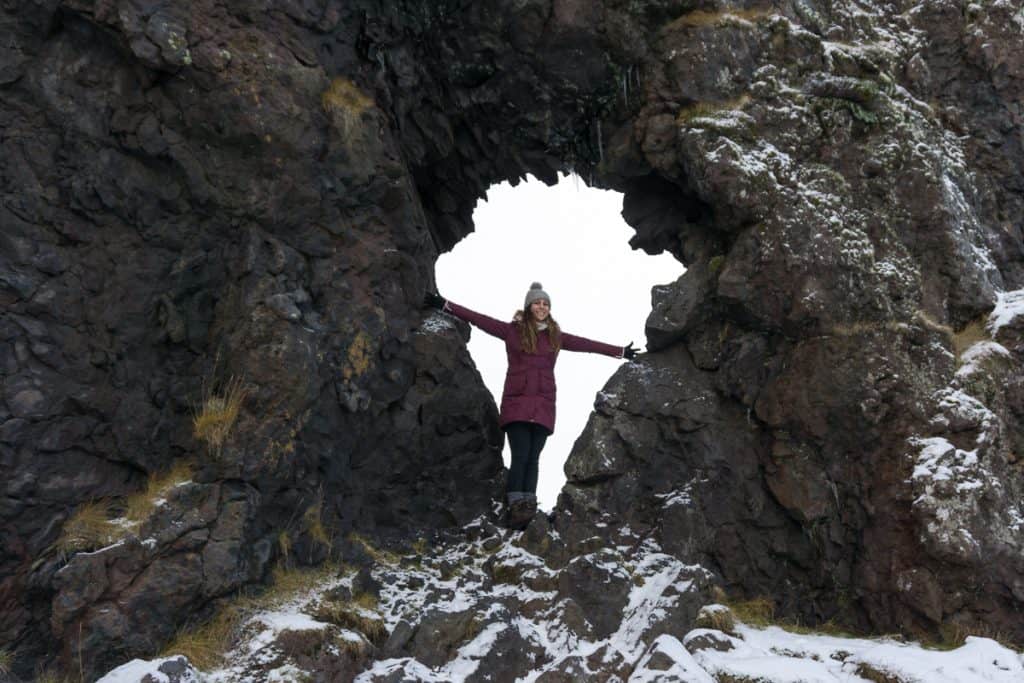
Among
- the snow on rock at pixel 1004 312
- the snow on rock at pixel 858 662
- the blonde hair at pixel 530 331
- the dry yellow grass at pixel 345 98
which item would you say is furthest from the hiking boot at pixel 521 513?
the snow on rock at pixel 1004 312

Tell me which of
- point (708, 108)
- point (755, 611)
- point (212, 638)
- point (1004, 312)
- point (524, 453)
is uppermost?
point (708, 108)

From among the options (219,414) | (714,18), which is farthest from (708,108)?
(219,414)

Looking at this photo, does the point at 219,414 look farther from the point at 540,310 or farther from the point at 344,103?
the point at 540,310

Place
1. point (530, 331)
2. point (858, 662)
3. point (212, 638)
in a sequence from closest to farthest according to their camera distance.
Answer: point (212, 638), point (858, 662), point (530, 331)

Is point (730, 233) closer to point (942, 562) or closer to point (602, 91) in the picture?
point (602, 91)

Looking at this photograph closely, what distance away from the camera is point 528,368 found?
9.97m

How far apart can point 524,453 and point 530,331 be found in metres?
1.41

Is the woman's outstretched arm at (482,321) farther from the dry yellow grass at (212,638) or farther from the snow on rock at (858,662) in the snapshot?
the snow on rock at (858,662)

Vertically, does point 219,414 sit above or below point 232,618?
above

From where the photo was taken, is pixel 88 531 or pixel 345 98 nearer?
pixel 88 531

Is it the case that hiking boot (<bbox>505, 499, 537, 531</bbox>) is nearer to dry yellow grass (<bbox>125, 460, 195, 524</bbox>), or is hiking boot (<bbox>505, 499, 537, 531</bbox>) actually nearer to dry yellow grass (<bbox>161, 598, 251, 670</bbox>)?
dry yellow grass (<bbox>161, 598, 251, 670</bbox>)

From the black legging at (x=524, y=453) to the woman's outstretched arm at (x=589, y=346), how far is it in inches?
42.8

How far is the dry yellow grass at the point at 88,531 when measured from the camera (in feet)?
24.3

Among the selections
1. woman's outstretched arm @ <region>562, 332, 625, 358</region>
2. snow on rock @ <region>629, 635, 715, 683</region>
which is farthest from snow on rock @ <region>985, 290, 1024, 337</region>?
snow on rock @ <region>629, 635, 715, 683</region>
